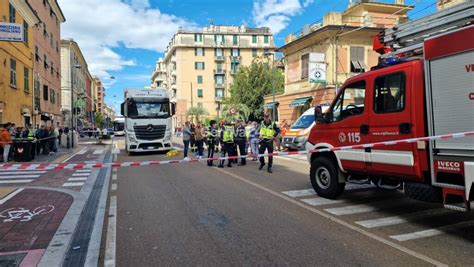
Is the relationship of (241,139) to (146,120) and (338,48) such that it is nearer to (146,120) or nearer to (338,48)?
(146,120)

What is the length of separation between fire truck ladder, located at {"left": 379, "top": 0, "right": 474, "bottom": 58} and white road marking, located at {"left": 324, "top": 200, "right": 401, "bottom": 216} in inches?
A: 108

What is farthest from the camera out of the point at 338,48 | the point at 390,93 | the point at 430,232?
the point at 338,48

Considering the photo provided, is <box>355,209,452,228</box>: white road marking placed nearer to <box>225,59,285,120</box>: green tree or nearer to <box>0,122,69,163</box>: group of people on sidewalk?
<box>0,122,69,163</box>: group of people on sidewalk

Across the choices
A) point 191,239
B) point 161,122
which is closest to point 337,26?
point 161,122

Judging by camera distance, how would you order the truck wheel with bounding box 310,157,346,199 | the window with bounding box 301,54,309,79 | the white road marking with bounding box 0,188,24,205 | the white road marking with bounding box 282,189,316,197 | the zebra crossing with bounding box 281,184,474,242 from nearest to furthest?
the zebra crossing with bounding box 281,184,474,242 → the truck wheel with bounding box 310,157,346,199 → the white road marking with bounding box 0,188,24,205 → the white road marking with bounding box 282,189,316,197 → the window with bounding box 301,54,309,79

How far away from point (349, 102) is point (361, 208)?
1945mm

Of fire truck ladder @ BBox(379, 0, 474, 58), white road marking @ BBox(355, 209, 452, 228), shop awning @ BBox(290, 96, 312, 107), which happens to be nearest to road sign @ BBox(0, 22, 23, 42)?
fire truck ladder @ BBox(379, 0, 474, 58)

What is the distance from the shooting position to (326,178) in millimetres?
7762

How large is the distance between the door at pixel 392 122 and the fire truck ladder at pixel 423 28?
0.60m

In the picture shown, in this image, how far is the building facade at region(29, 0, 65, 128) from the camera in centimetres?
3047

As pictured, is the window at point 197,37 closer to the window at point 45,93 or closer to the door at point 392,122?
the window at point 45,93

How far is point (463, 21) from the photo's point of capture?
17.0 ft

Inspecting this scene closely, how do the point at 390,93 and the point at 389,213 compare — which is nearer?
the point at 390,93

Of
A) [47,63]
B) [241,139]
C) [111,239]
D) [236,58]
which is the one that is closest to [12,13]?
[47,63]
